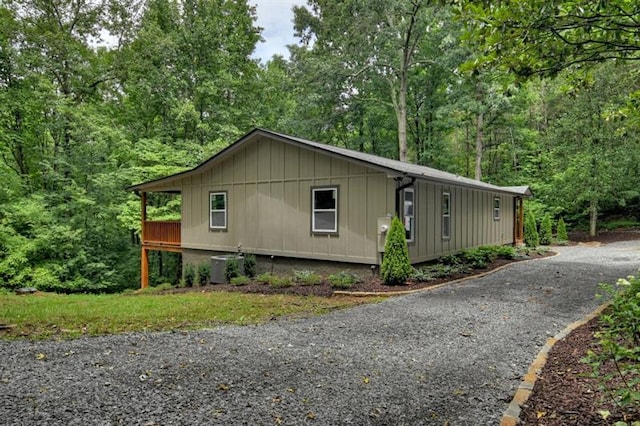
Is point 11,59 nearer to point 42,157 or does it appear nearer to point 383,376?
point 42,157

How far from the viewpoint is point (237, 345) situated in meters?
4.67

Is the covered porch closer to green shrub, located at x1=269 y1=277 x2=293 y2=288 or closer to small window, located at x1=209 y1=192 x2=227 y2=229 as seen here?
small window, located at x1=209 y1=192 x2=227 y2=229

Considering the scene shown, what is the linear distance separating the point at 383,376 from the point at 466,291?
4803mm

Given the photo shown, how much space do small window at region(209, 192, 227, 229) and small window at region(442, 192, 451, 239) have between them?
6.82m

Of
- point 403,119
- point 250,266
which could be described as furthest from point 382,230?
point 403,119

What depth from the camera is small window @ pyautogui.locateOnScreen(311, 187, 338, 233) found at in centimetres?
1018

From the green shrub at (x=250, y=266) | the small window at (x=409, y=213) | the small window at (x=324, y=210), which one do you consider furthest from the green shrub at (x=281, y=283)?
the small window at (x=409, y=213)

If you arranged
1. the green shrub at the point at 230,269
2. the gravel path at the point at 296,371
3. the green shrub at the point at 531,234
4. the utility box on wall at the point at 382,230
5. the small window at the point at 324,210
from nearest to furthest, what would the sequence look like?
the gravel path at the point at 296,371 < the utility box on wall at the point at 382,230 < the small window at the point at 324,210 < the green shrub at the point at 230,269 < the green shrub at the point at 531,234

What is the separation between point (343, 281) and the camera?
28.3 ft

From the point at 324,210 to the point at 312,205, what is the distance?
1.26 feet

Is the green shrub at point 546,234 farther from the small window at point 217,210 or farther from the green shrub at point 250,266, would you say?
the small window at point 217,210

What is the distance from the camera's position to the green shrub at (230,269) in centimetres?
1095

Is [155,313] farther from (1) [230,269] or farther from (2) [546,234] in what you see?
(2) [546,234]

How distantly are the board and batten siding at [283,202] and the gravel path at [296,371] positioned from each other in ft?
11.8
